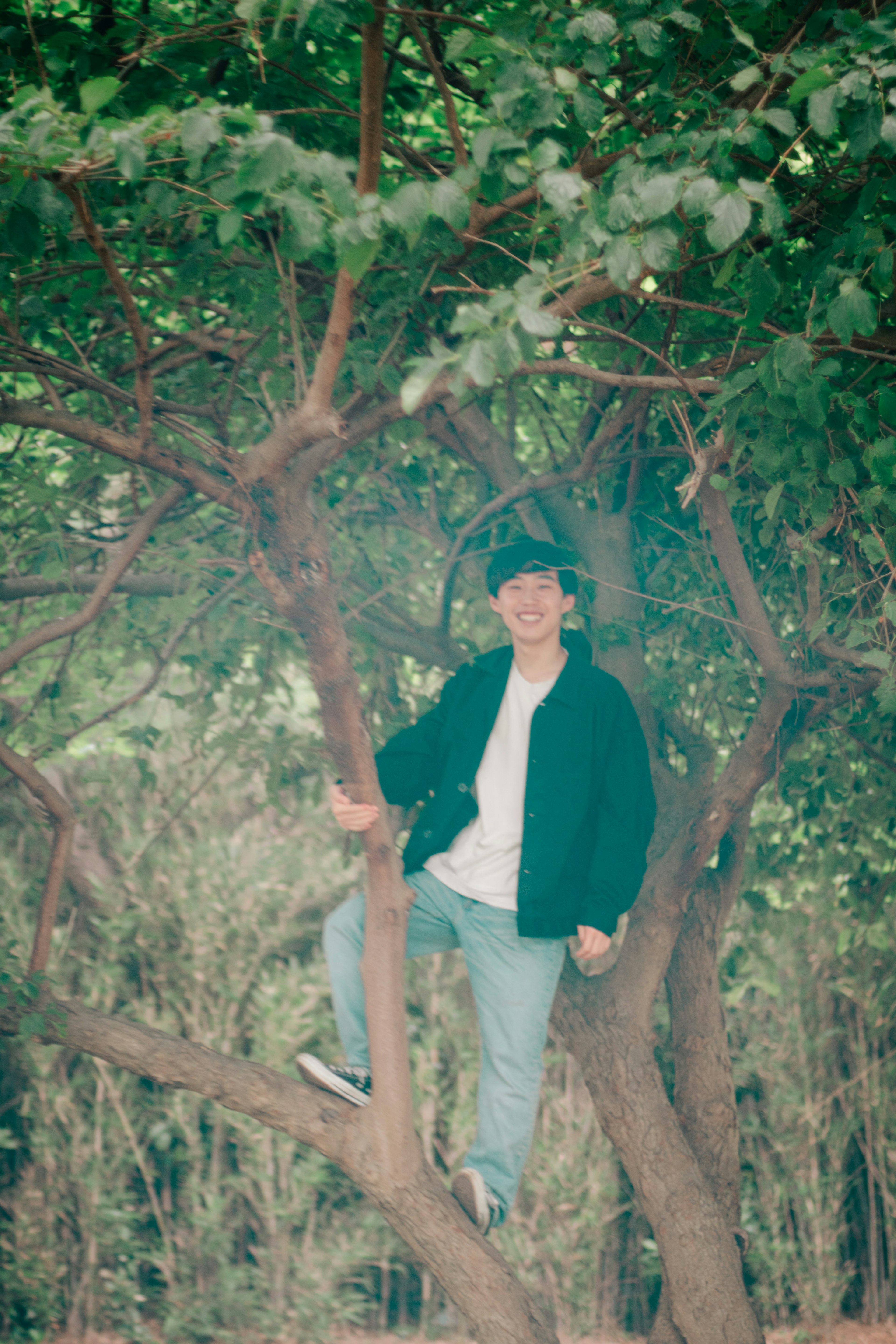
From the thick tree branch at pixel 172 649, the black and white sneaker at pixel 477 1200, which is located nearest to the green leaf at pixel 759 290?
the thick tree branch at pixel 172 649

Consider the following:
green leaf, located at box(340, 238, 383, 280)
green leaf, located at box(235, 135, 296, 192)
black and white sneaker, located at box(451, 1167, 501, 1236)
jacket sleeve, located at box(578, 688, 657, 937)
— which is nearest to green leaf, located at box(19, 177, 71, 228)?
green leaf, located at box(235, 135, 296, 192)

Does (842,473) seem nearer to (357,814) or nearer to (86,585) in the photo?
(357,814)

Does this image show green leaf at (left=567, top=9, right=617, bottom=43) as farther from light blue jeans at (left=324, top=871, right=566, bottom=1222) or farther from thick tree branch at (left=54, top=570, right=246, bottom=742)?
light blue jeans at (left=324, top=871, right=566, bottom=1222)

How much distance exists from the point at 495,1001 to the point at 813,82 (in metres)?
2.21

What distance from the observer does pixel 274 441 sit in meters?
2.23

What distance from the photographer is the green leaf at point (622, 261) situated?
5.76 feet

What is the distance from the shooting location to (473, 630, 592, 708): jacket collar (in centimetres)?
295

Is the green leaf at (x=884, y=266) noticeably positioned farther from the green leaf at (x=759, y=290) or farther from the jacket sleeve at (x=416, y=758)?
the jacket sleeve at (x=416, y=758)

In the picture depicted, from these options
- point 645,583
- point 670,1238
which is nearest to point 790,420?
point 645,583

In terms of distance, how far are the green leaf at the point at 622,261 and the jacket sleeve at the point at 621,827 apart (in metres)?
1.43

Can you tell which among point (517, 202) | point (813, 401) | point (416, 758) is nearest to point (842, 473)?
point (813, 401)

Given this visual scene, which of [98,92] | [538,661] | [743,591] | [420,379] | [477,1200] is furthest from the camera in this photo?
[538,661]

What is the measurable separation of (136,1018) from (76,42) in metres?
3.37

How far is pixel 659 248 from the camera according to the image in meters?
1.79
